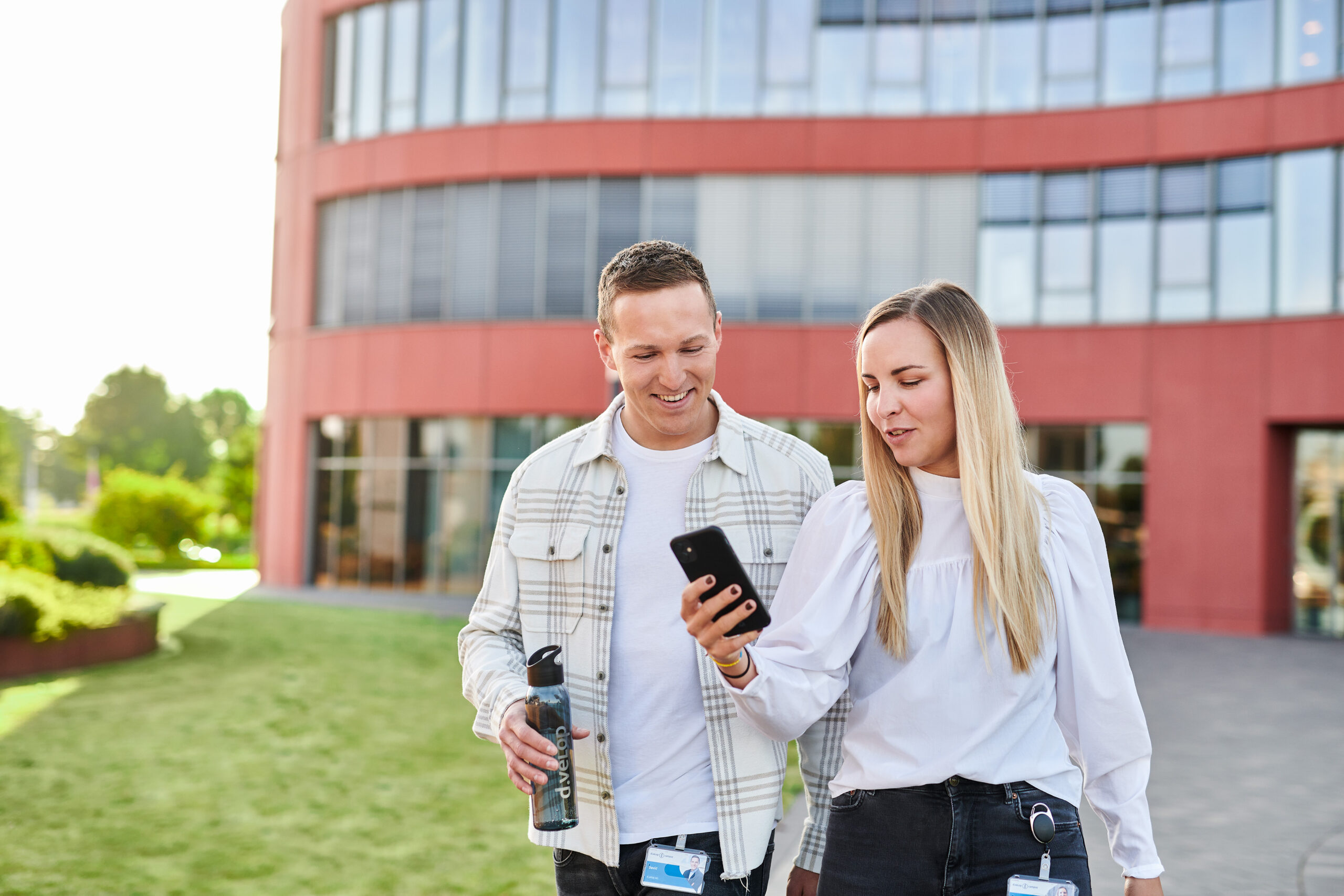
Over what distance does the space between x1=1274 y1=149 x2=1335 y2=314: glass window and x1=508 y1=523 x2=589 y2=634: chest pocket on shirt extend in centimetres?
1842

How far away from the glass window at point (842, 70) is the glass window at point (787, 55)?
253mm

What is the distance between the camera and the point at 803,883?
287 cm

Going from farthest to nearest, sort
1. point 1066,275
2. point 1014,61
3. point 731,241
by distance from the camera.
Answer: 1. point 731,241
2. point 1014,61
3. point 1066,275

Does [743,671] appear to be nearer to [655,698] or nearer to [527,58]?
[655,698]

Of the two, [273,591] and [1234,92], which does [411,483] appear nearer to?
[273,591]

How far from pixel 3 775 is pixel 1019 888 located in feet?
24.8

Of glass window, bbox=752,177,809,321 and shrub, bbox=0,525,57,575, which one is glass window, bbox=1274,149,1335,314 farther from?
shrub, bbox=0,525,57,575

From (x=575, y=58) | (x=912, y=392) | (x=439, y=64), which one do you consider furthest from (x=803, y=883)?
(x=439, y=64)

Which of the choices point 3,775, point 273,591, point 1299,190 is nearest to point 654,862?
point 3,775

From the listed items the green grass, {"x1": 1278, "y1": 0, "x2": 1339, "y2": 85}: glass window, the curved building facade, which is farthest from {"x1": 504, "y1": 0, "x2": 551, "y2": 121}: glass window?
the green grass

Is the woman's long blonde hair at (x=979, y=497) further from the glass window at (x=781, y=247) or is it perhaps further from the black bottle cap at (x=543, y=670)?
the glass window at (x=781, y=247)

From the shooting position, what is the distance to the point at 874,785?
2525 mm

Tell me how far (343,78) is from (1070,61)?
14.2 metres

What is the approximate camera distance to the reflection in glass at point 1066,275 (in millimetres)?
19562
